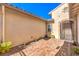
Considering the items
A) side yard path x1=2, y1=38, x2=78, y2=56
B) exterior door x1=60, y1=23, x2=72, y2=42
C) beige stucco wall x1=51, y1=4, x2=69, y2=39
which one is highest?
beige stucco wall x1=51, y1=4, x2=69, y2=39

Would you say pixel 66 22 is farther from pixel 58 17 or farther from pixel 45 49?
pixel 45 49

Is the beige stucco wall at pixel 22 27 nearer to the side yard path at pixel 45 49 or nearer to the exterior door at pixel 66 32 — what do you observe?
the side yard path at pixel 45 49

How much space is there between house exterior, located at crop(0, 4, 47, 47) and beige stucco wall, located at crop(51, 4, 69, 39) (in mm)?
220

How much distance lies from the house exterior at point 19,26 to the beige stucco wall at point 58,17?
0.22 meters

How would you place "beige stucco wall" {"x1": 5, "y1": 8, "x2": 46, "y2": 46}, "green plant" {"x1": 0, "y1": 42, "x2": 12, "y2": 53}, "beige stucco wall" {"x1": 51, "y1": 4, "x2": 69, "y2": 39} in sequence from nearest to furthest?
"green plant" {"x1": 0, "y1": 42, "x2": 12, "y2": 53} → "beige stucco wall" {"x1": 5, "y1": 8, "x2": 46, "y2": 46} → "beige stucco wall" {"x1": 51, "y1": 4, "x2": 69, "y2": 39}

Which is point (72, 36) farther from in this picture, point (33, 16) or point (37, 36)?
point (33, 16)

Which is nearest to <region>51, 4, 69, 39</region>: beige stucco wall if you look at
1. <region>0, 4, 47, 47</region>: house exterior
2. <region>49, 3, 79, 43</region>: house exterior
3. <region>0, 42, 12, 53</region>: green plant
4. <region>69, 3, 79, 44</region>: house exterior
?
<region>49, 3, 79, 43</region>: house exterior

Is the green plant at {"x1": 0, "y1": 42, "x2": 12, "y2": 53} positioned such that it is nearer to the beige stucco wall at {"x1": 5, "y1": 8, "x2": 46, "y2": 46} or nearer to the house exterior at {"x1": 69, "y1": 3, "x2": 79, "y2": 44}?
the beige stucco wall at {"x1": 5, "y1": 8, "x2": 46, "y2": 46}

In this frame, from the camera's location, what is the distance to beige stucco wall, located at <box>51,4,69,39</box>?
255 cm

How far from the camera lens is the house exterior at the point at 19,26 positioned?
241 centimetres

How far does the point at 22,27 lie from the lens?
257 centimetres

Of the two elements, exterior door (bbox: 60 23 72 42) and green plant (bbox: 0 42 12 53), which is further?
exterior door (bbox: 60 23 72 42)

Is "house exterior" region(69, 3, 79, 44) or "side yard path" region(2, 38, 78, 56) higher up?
"house exterior" region(69, 3, 79, 44)

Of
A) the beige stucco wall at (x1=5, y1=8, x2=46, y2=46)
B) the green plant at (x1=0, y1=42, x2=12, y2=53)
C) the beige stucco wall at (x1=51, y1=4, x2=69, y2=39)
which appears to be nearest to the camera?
the green plant at (x1=0, y1=42, x2=12, y2=53)
